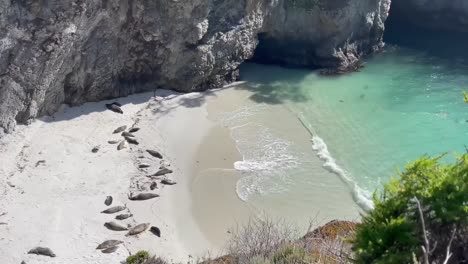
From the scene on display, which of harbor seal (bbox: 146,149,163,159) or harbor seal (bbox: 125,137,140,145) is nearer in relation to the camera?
harbor seal (bbox: 146,149,163,159)

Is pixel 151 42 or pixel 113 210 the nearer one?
pixel 113 210

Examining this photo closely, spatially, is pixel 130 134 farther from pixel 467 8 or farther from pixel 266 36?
pixel 467 8

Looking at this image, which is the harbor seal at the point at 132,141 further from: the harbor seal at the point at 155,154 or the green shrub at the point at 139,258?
the green shrub at the point at 139,258

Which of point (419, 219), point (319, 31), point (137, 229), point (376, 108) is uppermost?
point (419, 219)

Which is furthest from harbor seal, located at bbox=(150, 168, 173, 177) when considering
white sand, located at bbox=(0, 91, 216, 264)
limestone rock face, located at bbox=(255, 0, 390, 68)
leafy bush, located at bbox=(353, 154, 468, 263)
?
limestone rock face, located at bbox=(255, 0, 390, 68)

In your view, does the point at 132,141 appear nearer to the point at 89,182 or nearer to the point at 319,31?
the point at 89,182

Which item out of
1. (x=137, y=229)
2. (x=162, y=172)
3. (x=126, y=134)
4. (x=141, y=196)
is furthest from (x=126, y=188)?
(x=126, y=134)

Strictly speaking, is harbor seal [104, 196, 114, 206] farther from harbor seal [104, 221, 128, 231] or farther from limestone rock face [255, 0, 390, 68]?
limestone rock face [255, 0, 390, 68]
